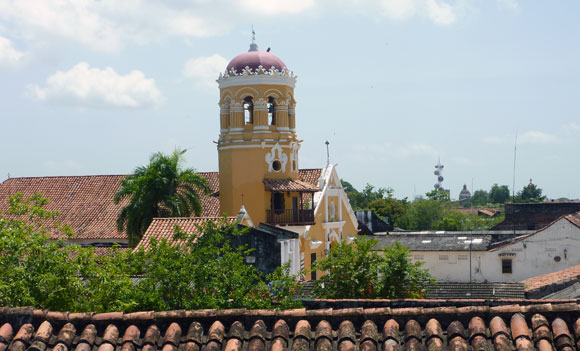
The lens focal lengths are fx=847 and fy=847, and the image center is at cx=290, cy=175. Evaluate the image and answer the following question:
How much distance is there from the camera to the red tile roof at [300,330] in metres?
7.95

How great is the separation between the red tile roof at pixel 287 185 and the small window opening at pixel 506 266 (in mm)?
9620

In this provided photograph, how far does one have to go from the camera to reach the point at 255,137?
129 feet

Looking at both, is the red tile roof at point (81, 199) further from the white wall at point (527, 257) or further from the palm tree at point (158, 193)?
the white wall at point (527, 257)

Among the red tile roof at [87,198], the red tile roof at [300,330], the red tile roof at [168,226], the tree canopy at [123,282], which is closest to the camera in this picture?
the red tile roof at [300,330]

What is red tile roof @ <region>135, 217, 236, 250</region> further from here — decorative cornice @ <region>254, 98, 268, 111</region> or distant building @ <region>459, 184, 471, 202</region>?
distant building @ <region>459, 184, 471, 202</region>

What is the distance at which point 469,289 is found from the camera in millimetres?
24859

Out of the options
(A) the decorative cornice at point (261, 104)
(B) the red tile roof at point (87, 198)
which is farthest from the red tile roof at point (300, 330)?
(B) the red tile roof at point (87, 198)

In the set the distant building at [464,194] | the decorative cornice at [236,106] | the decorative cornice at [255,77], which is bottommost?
the decorative cornice at [236,106]

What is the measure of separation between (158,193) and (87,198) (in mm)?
8729

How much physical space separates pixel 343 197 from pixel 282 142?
7.27m

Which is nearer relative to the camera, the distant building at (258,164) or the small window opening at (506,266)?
the distant building at (258,164)

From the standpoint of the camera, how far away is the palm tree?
36250mm

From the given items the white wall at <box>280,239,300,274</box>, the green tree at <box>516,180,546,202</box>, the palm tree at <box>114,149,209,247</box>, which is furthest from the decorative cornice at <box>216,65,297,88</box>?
the green tree at <box>516,180,546,202</box>

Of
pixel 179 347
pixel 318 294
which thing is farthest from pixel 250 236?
pixel 179 347
